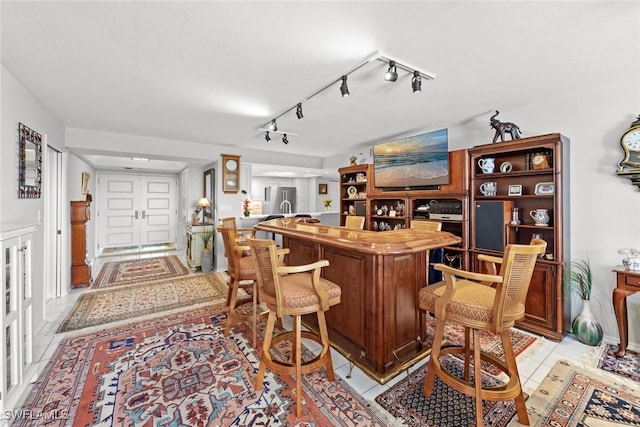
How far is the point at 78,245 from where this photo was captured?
4211mm

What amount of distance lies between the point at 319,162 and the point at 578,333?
17.8 ft

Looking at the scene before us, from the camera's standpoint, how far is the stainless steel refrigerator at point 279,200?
8.40 metres

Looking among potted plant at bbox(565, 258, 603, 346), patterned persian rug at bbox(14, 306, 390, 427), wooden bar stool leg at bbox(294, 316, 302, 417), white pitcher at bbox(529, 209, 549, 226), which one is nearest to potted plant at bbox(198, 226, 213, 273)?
patterned persian rug at bbox(14, 306, 390, 427)

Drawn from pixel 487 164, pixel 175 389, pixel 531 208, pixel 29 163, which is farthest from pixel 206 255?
pixel 531 208

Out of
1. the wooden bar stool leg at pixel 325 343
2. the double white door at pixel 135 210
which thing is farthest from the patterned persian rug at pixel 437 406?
the double white door at pixel 135 210

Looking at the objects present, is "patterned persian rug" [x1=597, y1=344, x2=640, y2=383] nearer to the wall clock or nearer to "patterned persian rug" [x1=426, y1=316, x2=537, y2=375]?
"patterned persian rug" [x1=426, y1=316, x2=537, y2=375]

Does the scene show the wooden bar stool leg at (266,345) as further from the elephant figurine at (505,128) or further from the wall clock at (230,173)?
the wall clock at (230,173)

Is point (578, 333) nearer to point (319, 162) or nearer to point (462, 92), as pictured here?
point (462, 92)

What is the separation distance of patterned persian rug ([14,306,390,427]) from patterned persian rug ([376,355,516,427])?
16 cm

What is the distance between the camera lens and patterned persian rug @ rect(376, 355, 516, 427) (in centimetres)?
165

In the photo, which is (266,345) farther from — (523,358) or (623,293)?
(623,293)

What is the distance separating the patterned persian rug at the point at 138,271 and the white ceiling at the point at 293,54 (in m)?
2.64

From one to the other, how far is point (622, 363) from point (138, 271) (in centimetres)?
672

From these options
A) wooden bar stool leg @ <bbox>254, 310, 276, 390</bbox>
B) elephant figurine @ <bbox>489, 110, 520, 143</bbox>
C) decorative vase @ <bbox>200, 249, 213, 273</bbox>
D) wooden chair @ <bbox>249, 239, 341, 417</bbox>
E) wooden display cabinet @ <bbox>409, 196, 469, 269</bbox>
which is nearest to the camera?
wooden chair @ <bbox>249, 239, 341, 417</bbox>
